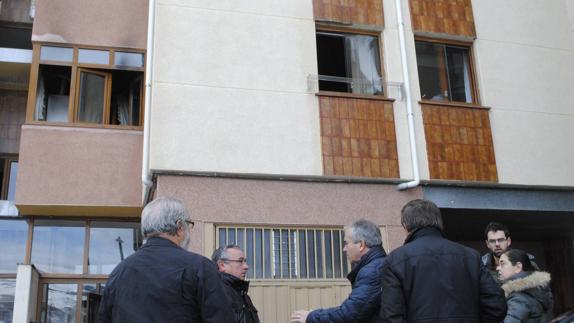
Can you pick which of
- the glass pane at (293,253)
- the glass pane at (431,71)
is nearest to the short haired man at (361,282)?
the glass pane at (293,253)

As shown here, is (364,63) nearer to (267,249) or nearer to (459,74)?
(459,74)

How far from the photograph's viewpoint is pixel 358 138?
30.1 ft

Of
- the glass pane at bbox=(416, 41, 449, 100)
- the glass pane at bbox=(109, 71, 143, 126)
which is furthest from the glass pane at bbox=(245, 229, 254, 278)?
the glass pane at bbox=(416, 41, 449, 100)

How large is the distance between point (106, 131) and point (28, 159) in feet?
3.91

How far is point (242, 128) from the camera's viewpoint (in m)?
8.80

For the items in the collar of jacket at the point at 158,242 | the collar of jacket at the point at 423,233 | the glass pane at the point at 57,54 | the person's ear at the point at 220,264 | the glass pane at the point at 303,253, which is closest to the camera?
the collar of jacket at the point at 158,242

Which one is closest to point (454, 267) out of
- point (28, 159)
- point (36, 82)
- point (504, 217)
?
point (504, 217)

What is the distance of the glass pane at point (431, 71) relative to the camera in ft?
32.8

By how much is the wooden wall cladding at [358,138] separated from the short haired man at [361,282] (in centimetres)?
390

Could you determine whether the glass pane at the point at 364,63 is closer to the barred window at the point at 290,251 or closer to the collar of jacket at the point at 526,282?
the barred window at the point at 290,251

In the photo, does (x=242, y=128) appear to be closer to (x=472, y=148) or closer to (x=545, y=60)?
(x=472, y=148)

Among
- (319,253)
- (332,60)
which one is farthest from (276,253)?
(332,60)

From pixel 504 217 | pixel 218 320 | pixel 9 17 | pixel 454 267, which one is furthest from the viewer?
pixel 9 17

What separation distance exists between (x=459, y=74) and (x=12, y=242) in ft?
25.7
